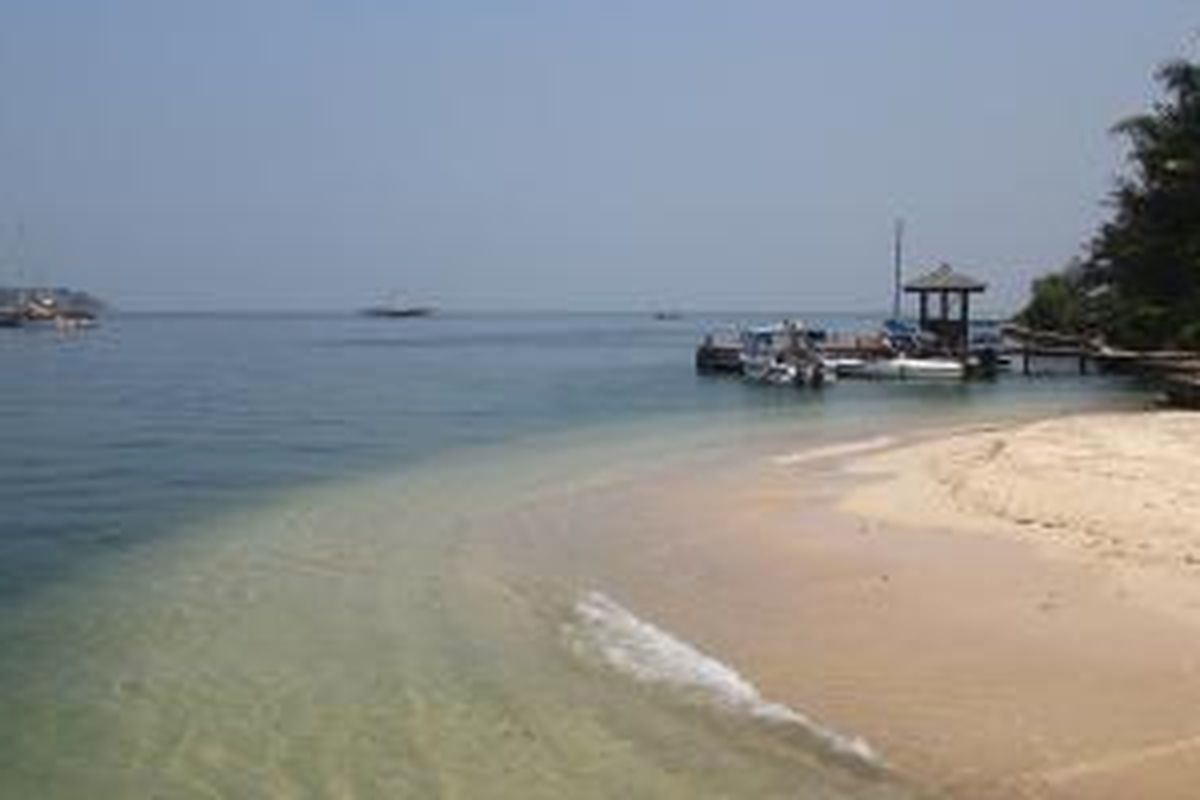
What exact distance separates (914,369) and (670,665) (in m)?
51.8

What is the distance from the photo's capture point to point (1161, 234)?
61062 millimetres

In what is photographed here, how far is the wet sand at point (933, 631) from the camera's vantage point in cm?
1116

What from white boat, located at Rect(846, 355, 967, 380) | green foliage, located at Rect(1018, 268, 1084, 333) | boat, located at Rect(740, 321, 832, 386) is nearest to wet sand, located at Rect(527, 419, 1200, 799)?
boat, located at Rect(740, 321, 832, 386)

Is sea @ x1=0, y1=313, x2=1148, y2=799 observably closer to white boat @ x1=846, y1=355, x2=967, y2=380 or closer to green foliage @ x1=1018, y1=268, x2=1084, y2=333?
white boat @ x1=846, y1=355, x2=967, y2=380

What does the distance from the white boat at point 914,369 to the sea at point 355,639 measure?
2457cm

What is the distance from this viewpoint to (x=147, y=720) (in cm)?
1329

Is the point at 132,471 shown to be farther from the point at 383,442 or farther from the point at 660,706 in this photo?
the point at 660,706

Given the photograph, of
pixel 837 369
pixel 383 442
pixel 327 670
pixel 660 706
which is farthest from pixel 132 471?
pixel 837 369

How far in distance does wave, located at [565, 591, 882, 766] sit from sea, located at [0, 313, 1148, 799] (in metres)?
0.04

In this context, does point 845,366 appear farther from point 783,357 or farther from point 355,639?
point 355,639

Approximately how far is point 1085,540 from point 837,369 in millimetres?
47019

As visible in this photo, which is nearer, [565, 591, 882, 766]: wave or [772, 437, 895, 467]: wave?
[565, 591, 882, 766]: wave

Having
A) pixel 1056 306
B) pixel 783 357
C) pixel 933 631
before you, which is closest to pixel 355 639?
pixel 933 631

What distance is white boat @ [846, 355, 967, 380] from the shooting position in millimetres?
65062
